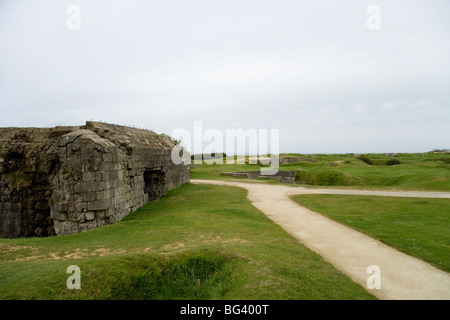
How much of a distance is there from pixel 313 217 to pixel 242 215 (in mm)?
2901

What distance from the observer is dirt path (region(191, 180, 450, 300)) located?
548 cm

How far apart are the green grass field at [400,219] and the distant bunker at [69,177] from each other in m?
8.75

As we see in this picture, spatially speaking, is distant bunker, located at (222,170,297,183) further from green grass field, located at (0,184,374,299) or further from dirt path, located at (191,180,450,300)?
green grass field, located at (0,184,374,299)

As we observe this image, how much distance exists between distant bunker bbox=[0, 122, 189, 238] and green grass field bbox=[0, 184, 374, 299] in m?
1.89

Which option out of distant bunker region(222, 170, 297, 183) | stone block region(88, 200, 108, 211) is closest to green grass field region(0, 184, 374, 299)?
stone block region(88, 200, 108, 211)

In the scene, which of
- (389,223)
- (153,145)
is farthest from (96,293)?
(153,145)

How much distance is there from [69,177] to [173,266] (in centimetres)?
694

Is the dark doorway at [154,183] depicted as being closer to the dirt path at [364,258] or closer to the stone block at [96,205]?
the stone block at [96,205]

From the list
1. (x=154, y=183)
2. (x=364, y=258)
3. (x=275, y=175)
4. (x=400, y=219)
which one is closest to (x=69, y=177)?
(x=154, y=183)

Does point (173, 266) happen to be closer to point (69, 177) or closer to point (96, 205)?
point (96, 205)

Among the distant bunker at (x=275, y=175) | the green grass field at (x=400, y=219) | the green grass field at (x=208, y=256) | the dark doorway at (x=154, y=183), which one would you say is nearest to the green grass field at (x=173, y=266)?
the green grass field at (x=208, y=256)

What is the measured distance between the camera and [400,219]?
35.2 feet

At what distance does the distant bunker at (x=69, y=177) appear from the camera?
1095cm
